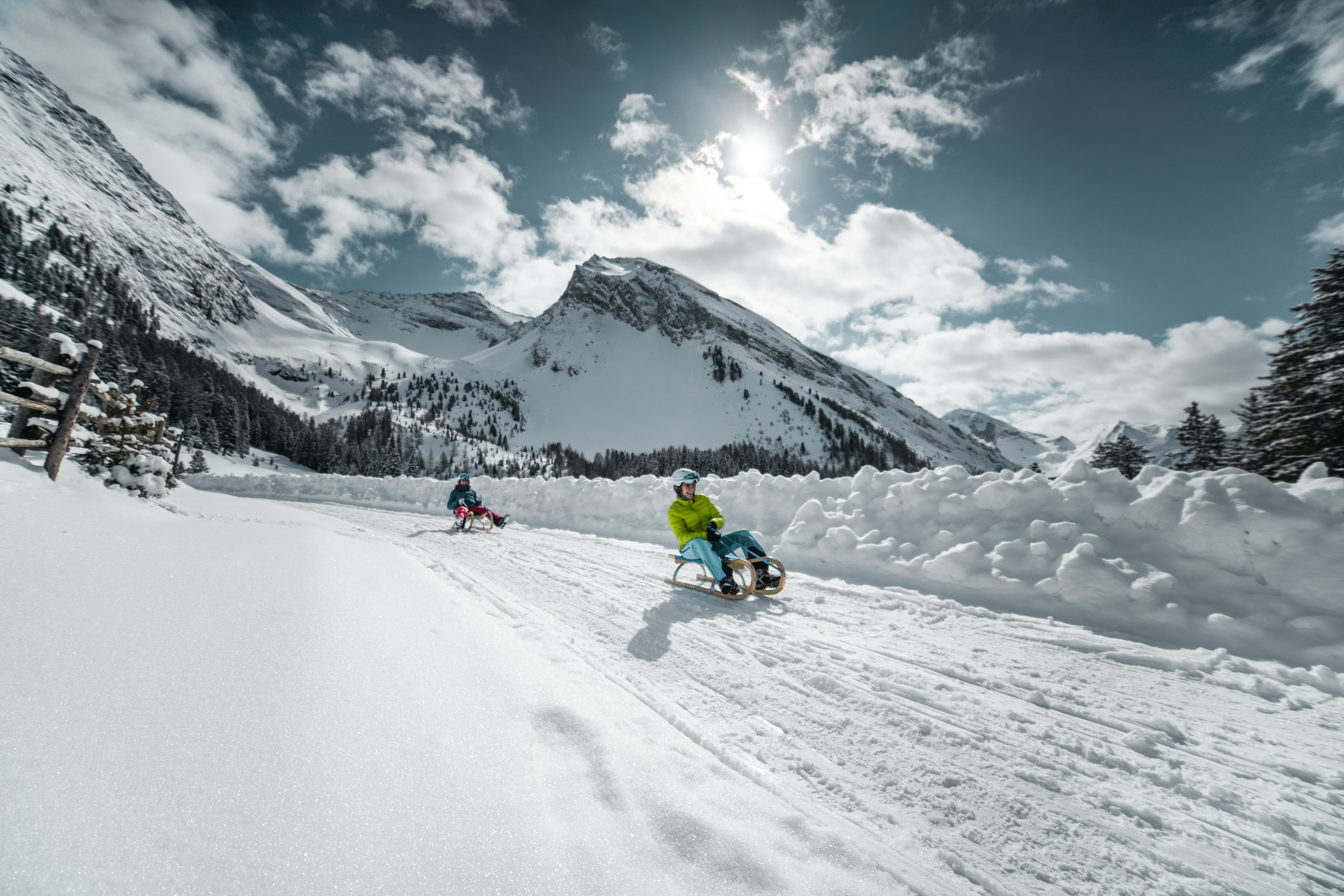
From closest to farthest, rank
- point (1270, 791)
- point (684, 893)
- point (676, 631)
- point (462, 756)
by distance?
point (684, 893), point (462, 756), point (1270, 791), point (676, 631)

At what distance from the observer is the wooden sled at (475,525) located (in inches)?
503

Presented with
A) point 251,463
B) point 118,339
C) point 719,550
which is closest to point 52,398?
point 719,550

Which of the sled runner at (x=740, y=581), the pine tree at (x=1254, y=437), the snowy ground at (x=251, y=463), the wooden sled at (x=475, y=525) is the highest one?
the pine tree at (x=1254, y=437)

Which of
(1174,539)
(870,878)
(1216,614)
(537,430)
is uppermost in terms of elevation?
(537,430)

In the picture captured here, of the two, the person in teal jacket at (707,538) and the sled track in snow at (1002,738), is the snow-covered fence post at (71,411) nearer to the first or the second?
the sled track in snow at (1002,738)

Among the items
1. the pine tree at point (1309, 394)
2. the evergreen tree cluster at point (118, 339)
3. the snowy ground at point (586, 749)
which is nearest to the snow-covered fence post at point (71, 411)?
the evergreen tree cluster at point (118, 339)

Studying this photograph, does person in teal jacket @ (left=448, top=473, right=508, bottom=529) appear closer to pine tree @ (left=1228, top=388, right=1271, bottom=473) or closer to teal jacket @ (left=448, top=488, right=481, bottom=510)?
teal jacket @ (left=448, top=488, right=481, bottom=510)

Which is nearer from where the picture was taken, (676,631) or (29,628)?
(29,628)

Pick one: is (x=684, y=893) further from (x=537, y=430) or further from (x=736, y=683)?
(x=537, y=430)

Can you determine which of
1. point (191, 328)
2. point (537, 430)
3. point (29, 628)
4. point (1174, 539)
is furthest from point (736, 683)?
point (191, 328)

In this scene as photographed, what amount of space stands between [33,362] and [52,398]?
1.51 feet

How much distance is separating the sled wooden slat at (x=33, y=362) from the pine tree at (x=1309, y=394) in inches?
818

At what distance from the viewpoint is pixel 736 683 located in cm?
395

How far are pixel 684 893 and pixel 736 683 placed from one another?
2.11m
